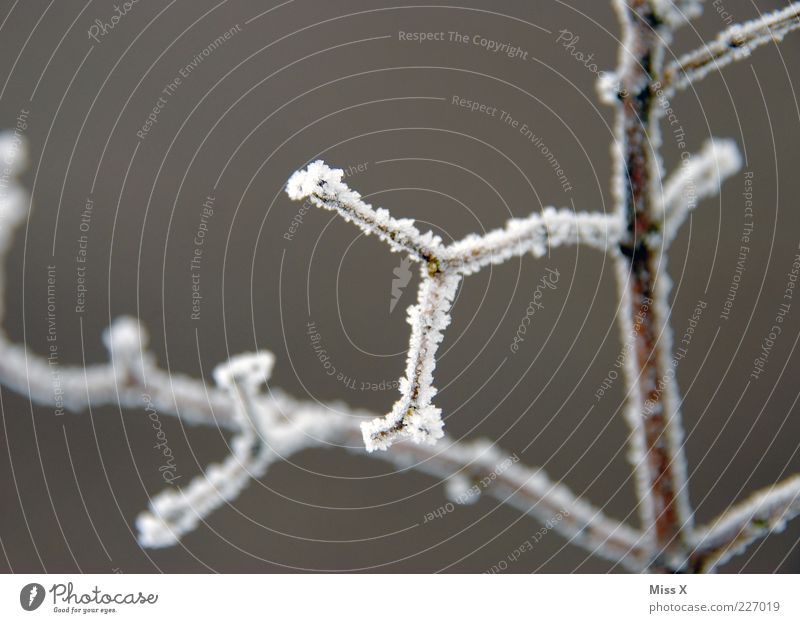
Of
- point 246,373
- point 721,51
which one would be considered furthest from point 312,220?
point 721,51

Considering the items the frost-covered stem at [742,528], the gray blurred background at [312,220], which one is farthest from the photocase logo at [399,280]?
the frost-covered stem at [742,528]

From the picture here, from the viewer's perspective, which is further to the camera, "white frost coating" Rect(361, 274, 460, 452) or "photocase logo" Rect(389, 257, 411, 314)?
"photocase logo" Rect(389, 257, 411, 314)

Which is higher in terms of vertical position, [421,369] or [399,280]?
[399,280]

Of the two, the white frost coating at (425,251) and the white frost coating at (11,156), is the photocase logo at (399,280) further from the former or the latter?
the white frost coating at (11,156)
